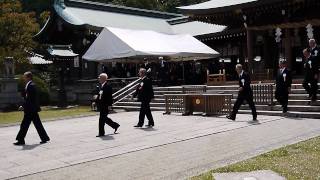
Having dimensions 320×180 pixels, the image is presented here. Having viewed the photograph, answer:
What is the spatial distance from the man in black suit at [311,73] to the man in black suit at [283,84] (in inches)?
23.6

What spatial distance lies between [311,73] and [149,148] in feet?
22.3

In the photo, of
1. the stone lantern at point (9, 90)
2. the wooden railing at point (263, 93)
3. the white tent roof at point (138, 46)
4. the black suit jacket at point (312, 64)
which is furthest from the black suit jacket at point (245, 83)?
the stone lantern at point (9, 90)

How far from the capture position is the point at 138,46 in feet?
66.6

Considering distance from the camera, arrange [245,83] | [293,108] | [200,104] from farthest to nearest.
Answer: [200,104] → [293,108] → [245,83]

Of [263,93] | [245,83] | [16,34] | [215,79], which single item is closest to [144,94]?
[245,83]

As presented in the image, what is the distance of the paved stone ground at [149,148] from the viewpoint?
7.49 metres

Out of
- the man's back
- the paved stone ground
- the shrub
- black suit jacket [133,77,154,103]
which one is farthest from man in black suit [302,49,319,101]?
the shrub

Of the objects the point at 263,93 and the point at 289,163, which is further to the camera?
the point at 263,93

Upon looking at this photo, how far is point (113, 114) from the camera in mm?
18094

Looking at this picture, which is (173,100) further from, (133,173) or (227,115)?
(133,173)

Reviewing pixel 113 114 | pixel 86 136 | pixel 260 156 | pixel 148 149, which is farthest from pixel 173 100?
pixel 260 156

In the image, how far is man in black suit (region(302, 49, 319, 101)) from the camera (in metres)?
13.5

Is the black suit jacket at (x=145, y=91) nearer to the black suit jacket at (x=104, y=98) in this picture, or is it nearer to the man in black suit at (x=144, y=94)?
the man in black suit at (x=144, y=94)

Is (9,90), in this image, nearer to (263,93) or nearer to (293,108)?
(263,93)
